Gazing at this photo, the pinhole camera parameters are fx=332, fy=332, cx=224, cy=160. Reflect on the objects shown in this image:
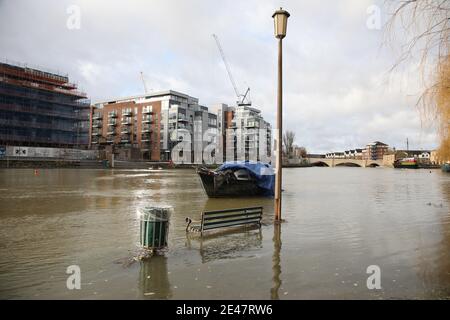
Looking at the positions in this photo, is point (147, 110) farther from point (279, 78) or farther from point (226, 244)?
point (226, 244)

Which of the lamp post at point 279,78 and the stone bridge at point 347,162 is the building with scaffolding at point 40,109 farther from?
the stone bridge at point 347,162

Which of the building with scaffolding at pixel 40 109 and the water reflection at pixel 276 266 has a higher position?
the building with scaffolding at pixel 40 109

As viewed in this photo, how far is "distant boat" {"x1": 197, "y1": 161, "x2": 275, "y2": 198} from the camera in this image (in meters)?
23.5

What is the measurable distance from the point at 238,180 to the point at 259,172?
1.81 m

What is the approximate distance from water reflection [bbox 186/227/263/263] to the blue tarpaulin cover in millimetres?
12867

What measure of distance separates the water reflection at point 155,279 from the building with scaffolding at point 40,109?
7430 centimetres

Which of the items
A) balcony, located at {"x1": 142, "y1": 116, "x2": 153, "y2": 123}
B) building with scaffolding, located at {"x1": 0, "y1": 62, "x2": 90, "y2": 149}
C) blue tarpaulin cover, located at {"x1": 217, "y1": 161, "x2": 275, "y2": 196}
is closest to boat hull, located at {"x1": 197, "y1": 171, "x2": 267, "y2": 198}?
blue tarpaulin cover, located at {"x1": 217, "y1": 161, "x2": 275, "y2": 196}

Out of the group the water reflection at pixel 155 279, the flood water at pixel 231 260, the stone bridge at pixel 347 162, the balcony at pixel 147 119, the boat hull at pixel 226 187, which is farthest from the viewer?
the stone bridge at pixel 347 162

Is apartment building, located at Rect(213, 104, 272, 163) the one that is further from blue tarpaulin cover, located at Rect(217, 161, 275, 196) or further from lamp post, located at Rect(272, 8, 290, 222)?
lamp post, located at Rect(272, 8, 290, 222)

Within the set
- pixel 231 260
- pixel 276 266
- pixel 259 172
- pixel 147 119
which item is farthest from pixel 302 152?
pixel 276 266

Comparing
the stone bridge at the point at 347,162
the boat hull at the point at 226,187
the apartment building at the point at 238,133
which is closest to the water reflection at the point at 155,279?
the boat hull at the point at 226,187

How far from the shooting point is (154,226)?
8.17 meters

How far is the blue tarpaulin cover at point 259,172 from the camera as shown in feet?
80.7
